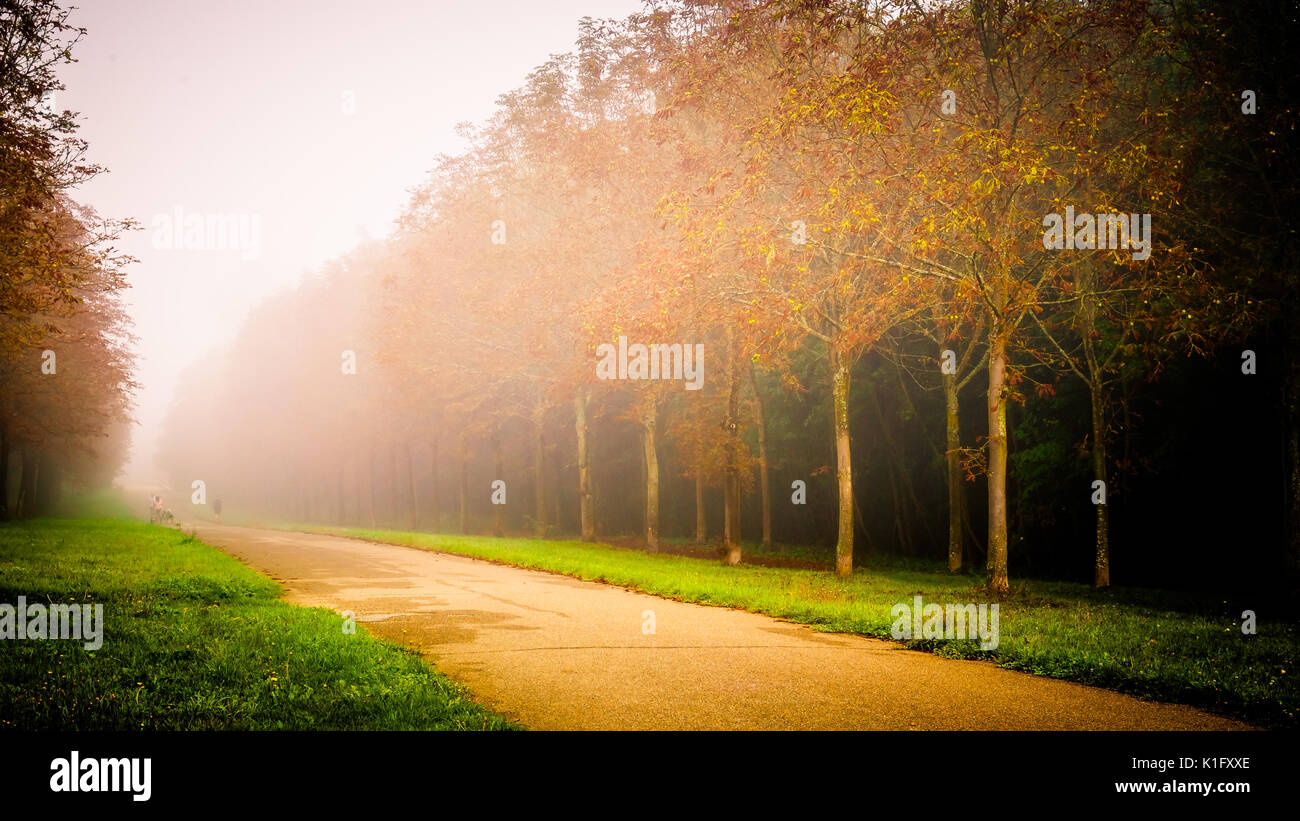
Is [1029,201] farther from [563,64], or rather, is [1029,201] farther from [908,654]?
[563,64]

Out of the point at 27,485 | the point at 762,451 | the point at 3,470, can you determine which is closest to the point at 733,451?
the point at 762,451

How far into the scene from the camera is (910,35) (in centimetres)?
1379

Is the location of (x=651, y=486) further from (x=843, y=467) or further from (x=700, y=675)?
(x=700, y=675)

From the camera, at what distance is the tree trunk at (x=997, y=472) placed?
554 inches

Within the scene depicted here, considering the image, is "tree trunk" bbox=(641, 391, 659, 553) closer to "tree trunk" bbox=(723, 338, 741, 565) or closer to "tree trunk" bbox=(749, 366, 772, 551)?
"tree trunk" bbox=(749, 366, 772, 551)

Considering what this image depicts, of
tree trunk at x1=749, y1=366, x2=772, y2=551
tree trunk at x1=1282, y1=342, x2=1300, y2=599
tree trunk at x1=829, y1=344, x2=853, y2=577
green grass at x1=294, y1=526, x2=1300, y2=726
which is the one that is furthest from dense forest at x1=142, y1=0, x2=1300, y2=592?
green grass at x1=294, y1=526, x2=1300, y2=726

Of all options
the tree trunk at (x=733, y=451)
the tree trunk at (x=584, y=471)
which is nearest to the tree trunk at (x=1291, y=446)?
the tree trunk at (x=733, y=451)

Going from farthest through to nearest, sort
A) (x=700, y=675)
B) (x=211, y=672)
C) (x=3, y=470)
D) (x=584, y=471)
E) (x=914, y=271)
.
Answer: (x=584, y=471), (x=3, y=470), (x=914, y=271), (x=700, y=675), (x=211, y=672)

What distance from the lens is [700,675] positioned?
23.8 ft

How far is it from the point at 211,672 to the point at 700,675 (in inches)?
190

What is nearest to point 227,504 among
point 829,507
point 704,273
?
point 829,507

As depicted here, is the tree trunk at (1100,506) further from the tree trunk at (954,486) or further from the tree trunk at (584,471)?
the tree trunk at (584,471)

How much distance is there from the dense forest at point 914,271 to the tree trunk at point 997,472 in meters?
0.07

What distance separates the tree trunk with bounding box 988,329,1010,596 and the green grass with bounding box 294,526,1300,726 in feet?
1.94
